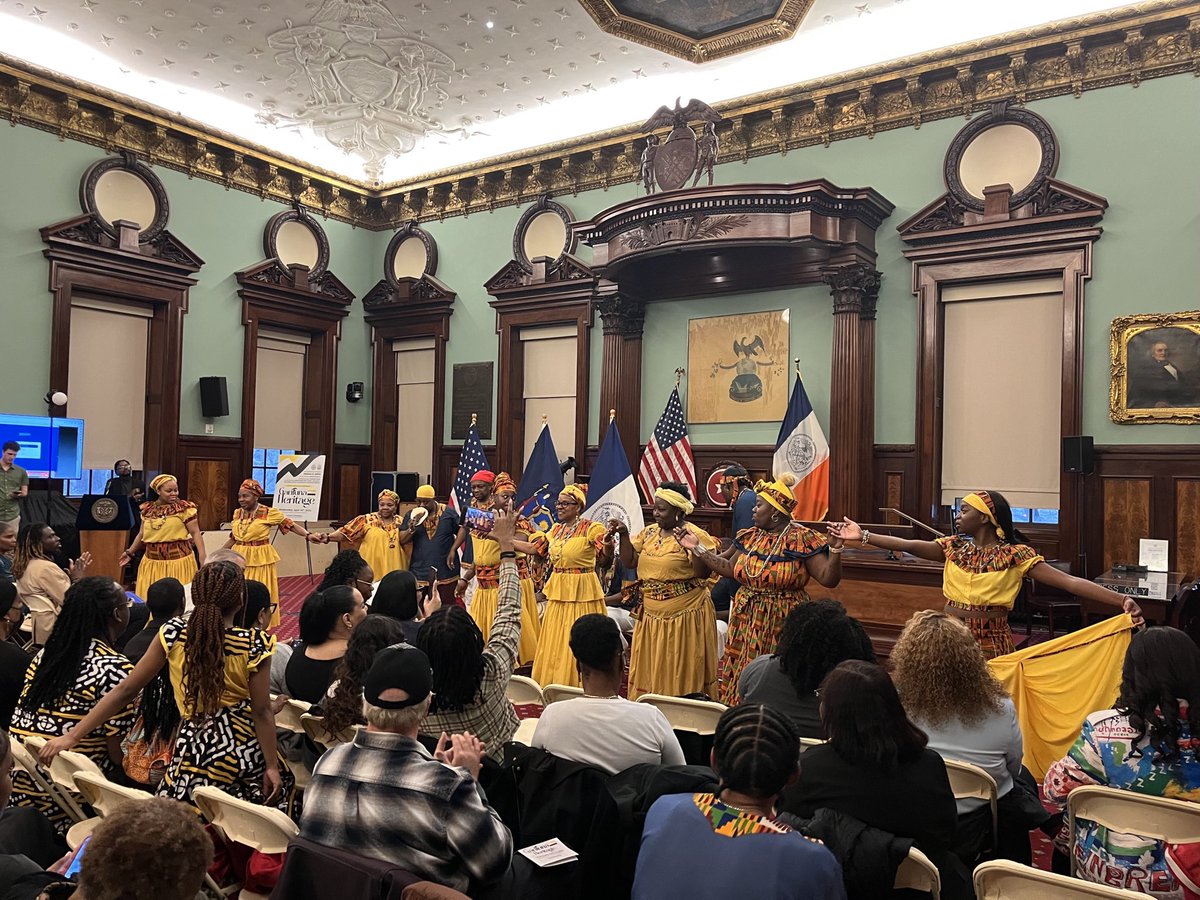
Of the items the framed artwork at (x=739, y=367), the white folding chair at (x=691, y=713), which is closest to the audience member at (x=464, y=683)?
the white folding chair at (x=691, y=713)

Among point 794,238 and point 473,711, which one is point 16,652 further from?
point 794,238

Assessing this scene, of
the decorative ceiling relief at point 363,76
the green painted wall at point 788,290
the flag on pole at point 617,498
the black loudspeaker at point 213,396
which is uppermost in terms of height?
the decorative ceiling relief at point 363,76

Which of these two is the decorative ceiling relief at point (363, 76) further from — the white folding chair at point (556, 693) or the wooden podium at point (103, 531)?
the white folding chair at point (556, 693)

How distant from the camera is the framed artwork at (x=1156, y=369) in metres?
7.93

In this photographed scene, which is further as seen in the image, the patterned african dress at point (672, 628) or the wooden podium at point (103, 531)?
the wooden podium at point (103, 531)

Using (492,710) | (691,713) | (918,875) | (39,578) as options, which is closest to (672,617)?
(691,713)

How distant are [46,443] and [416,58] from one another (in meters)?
5.96

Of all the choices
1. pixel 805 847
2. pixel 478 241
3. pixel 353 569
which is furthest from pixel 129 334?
pixel 805 847

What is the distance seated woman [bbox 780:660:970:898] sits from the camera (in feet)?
6.91

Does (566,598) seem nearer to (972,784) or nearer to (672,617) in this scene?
(672,617)

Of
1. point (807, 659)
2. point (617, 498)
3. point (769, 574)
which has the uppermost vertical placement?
point (617, 498)

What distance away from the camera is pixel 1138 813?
2.21 m

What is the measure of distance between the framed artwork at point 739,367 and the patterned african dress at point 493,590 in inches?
171

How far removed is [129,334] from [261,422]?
2097 mm
